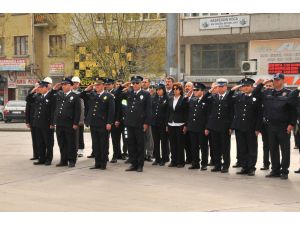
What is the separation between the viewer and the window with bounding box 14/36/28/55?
43.2 m

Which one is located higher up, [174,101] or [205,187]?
[174,101]

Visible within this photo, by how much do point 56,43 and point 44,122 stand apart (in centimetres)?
3058

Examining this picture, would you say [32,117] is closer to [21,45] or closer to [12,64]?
[12,64]

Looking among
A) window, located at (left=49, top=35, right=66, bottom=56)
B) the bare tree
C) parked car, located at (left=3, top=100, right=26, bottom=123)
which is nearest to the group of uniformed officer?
the bare tree

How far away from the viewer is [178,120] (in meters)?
11.9

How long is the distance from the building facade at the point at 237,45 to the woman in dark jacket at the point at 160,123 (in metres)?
18.0

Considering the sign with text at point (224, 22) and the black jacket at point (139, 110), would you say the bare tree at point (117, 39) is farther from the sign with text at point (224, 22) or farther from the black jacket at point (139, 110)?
the black jacket at point (139, 110)

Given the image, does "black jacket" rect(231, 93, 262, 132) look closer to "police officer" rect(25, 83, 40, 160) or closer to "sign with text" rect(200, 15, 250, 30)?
"police officer" rect(25, 83, 40, 160)

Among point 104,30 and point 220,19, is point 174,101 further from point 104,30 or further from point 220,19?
point 220,19

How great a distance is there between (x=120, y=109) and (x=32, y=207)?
532 cm

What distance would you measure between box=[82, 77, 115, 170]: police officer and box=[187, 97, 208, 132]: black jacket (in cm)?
161

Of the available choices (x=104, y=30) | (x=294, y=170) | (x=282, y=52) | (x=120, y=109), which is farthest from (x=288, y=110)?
(x=282, y=52)

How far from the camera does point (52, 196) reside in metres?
8.66

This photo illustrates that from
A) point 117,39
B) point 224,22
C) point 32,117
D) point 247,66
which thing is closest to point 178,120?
point 32,117
